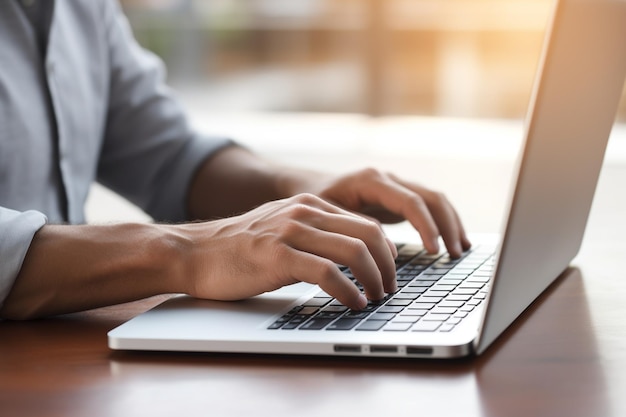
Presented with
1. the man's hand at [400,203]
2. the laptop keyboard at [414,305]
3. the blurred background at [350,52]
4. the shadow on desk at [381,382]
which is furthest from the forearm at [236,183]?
the blurred background at [350,52]

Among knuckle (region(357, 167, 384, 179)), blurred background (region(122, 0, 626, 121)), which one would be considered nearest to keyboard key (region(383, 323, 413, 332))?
knuckle (region(357, 167, 384, 179))

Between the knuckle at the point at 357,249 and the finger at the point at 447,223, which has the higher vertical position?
the knuckle at the point at 357,249

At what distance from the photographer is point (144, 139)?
1.49m

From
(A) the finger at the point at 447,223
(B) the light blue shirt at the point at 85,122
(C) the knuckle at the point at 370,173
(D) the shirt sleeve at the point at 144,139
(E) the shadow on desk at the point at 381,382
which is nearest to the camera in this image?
(E) the shadow on desk at the point at 381,382

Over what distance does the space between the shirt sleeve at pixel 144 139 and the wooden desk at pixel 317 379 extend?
68 centimetres

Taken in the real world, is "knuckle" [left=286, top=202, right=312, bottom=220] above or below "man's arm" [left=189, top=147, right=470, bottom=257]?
above

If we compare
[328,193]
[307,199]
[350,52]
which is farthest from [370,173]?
[350,52]

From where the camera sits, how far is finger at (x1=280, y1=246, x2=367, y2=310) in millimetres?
742

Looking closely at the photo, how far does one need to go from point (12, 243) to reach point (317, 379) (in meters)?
0.35

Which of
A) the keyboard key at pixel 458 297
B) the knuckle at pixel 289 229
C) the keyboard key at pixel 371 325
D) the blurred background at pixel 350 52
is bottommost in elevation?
the blurred background at pixel 350 52

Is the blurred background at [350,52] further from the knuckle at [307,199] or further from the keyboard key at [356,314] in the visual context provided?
the keyboard key at [356,314]

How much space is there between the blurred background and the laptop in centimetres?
→ 380

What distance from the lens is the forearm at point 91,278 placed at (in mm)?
825

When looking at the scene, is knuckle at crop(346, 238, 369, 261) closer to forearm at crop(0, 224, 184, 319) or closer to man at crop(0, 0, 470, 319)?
man at crop(0, 0, 470, 319)
